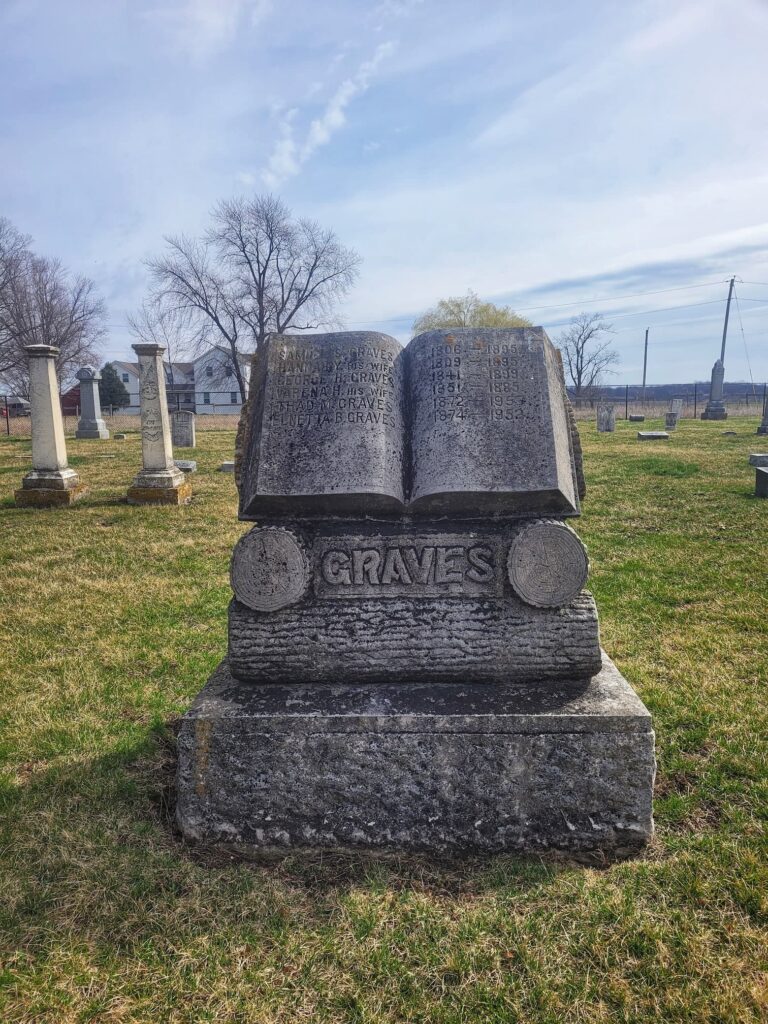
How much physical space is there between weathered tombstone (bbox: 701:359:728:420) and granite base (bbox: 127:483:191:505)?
994 inches

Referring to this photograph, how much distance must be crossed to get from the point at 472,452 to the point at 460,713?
937mm

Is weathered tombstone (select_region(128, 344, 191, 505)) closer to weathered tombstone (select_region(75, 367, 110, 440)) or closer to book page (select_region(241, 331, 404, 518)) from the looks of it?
book page (select_region(241, 331, 404, 518))

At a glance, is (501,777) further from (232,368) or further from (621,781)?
(232,368)

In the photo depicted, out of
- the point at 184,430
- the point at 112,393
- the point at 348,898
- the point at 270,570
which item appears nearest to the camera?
the point at 348,898

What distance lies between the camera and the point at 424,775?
A: 232 centimetres

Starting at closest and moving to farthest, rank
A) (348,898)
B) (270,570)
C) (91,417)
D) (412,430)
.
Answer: (348,898)
(270,570)
(412,430)
(91,417)

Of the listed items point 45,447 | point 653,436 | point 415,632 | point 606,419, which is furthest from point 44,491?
point 606,419

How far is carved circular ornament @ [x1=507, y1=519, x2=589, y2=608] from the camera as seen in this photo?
241 cm

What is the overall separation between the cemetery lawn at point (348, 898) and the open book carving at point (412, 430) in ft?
4.08

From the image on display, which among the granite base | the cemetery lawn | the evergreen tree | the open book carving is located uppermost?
the evergreen tree

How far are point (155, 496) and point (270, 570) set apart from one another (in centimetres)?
800

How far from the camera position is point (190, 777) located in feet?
7.71

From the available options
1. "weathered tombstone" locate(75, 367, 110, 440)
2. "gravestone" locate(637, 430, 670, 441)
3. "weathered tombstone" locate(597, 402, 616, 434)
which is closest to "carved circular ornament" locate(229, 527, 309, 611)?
"gravestone" locate(637, 430, 670, 441)

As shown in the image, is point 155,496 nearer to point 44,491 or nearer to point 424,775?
point 44,491
